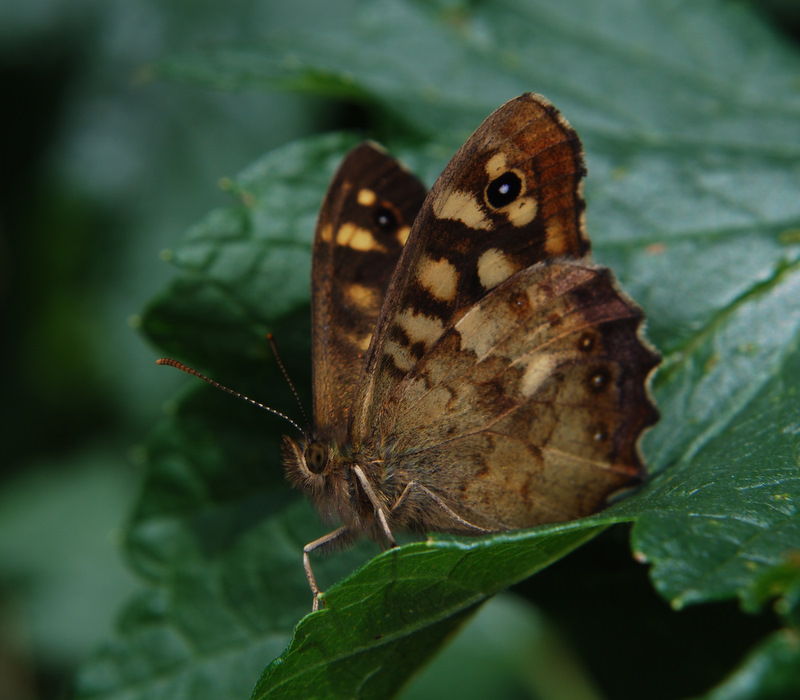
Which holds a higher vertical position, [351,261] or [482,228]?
[351,261]

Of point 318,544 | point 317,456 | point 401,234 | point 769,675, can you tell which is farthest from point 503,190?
point 769,675

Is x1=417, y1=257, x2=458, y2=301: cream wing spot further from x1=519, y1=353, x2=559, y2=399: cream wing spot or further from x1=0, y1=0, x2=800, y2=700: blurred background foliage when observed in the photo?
x1=0, y1=0, x2=800, y2=700: blurred background foliage

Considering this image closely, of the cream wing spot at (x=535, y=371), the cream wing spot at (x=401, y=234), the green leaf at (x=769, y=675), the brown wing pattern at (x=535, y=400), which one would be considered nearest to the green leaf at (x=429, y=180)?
the brown wing pattern at (x=535, y=400)

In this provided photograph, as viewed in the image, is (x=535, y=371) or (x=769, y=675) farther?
(x=535, y=371)

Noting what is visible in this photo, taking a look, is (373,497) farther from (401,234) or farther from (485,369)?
(401,234)

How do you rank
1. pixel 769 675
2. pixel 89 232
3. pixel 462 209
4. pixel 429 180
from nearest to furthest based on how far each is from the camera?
pixel 769 675 → pixel 462 209 → pixel 429 180 → pixel 89 232

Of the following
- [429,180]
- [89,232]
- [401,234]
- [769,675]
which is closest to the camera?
[769,675]

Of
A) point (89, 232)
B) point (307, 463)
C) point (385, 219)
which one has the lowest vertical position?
point (307, 463)
